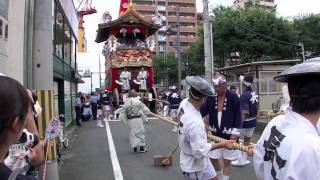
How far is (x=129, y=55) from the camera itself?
90.9 feet

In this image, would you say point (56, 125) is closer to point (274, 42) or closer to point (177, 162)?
point (177, 162)

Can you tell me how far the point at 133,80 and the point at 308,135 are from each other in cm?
2560

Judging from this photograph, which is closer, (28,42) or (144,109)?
(28,42)

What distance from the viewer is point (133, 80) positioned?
27766mm

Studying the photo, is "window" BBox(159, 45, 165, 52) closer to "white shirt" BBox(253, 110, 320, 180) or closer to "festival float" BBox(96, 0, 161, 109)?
"festival float" BBox(96, 0, 161, 109)

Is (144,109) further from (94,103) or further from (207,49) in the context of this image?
(94,103)

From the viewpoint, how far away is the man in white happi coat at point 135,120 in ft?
41.0

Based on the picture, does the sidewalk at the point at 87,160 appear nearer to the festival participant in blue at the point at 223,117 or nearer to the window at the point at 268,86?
the festival participant in blue at the point at 223,117

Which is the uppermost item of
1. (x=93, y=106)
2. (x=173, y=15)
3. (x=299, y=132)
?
(x=173, y=15)

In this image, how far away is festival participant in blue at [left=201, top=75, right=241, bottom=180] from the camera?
694 cm

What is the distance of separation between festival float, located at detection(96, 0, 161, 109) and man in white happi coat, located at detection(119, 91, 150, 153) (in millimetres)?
14142

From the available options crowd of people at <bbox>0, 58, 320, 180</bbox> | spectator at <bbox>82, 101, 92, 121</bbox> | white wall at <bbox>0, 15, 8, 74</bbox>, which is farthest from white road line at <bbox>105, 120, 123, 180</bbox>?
spectator at <bbox>82, 101, 92, 121</bbox>

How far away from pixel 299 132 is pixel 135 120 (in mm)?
10519

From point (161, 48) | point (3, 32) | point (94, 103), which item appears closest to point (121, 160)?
point (3, 32)
